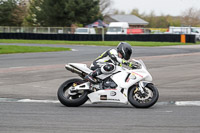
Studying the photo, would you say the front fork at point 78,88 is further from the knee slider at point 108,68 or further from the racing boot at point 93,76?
the knee slider at point 108,68

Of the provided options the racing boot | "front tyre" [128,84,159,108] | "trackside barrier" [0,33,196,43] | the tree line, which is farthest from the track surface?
the tree line

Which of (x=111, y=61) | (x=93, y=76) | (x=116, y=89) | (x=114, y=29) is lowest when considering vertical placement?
(x=116, y=89)

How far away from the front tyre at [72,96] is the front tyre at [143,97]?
91 cm

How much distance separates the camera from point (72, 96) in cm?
909

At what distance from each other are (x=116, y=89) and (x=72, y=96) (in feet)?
2.93

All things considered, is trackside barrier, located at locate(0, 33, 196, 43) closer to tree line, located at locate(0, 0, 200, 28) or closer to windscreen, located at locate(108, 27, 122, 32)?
windscreen, located at locate(108, 27, 122, 32)

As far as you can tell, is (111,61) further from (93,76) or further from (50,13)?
(50,13)

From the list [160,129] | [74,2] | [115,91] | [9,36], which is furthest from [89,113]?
[74,2]

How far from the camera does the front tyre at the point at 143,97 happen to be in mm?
8688

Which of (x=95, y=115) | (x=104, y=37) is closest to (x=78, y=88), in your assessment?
(x=95, y=115)

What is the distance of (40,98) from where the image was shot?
1063cm

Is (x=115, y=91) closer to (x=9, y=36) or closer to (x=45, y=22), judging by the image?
(x=9, y=36)

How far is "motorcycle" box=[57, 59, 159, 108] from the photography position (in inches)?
343

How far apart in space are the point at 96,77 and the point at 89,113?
90 cm
